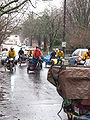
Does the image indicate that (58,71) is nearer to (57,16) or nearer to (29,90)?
(29,90)

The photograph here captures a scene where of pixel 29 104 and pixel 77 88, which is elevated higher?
pixel 77 88

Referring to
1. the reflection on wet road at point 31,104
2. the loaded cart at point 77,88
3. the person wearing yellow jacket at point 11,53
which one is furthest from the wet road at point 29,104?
the person wearing yellow jacket at point 11,53

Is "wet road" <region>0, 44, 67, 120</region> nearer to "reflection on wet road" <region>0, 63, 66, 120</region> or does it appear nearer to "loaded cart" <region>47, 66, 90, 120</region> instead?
"reflection on wet road" <region>0, 63, 66, 120</region>

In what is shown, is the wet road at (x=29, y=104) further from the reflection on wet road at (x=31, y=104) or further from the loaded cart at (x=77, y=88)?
the loaded cart at (x=77, y=88)

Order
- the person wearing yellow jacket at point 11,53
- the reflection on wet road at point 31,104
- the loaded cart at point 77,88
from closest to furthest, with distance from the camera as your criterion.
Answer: the loaded cart at point 77,88
the reflection on wet road at point 31,104
the person wearing yellow jacket at point 11,53

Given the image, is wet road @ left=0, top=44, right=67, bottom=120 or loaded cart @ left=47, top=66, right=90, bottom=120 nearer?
loaded cart @ left=47, top=66, right=90, bottom=120

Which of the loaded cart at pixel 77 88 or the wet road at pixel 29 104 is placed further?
the wet road at pixel 29 104

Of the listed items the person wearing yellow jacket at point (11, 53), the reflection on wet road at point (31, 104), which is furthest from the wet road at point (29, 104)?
the person wearing yellow jacket at point (11, 53)

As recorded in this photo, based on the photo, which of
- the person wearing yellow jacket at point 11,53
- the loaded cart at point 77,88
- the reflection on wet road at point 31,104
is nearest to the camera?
the loaded cart at point 77,88

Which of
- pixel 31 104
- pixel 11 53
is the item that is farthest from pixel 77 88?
pixel 11 53

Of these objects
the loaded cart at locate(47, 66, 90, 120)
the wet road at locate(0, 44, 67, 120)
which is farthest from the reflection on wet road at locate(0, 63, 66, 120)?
the loaded cart at locate(47, 66, 90, 120)

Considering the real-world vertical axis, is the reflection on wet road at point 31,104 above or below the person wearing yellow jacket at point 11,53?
below

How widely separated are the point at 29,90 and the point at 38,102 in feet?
9.67

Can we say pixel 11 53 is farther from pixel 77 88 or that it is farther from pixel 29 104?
pixel 77 88
